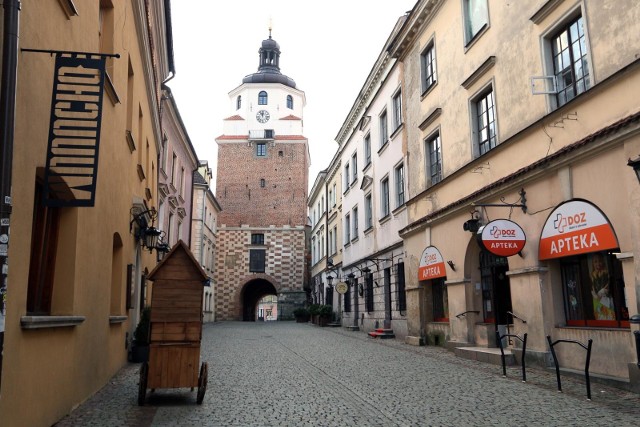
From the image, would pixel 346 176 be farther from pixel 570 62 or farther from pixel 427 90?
pixel 570 62

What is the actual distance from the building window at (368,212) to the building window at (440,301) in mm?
8333

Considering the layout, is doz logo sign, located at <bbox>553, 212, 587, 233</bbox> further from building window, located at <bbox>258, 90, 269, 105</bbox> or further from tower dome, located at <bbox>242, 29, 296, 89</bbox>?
tower dome, located at <bbox>242, 29, 296, 89</bbox>

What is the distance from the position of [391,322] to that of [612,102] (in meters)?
13.7

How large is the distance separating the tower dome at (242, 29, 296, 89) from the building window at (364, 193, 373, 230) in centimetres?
2994

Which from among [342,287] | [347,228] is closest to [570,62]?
[342,287]

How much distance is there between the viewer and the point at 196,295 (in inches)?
300

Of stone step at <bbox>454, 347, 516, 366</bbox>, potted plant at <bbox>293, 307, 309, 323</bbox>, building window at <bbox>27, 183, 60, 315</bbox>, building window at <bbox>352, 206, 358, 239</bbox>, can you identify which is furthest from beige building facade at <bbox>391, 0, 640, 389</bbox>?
potted plant at <bbox>293, 307, 309, 323</bbox>

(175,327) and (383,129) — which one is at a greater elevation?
(383,129)

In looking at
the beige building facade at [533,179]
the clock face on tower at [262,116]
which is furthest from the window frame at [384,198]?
the clock face on tower at [262,116]

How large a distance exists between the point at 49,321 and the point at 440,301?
41.3ft

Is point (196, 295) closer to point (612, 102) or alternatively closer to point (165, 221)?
point (612, 102)

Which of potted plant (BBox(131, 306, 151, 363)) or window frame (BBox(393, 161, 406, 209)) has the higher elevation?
window frame (BBox(393, 161, 406, 209))

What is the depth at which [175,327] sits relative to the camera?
7434 millimetres

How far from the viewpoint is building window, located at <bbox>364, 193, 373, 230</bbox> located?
A: 25.0m
